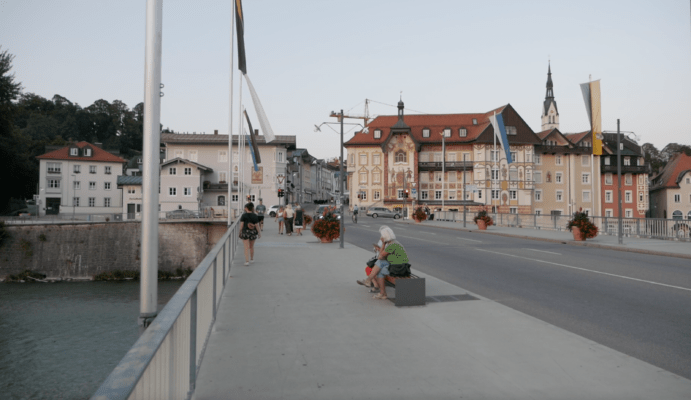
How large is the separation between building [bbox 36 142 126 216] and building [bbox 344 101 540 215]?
119 ft

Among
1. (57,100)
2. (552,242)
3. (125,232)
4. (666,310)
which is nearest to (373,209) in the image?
(125,232)

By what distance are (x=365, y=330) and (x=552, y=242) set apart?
20.7m

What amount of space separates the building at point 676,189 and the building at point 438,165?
24.1 meters

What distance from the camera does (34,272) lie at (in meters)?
40.0

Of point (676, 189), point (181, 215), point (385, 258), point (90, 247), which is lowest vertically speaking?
point (90, 247)

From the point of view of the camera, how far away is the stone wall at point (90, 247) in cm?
4019

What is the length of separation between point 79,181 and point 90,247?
135 feet

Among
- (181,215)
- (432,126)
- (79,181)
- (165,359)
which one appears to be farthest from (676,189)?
(165,359)

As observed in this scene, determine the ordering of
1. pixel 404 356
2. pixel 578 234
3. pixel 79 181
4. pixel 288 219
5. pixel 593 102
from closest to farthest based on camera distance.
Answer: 1. pixel 404 356
2. pixel 578 234
3. pixel 593 102
4. pixel 288 219
5. pixel 79 181

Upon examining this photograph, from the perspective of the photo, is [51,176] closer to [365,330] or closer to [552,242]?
[552,242]

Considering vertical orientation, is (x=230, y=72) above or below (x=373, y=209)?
above

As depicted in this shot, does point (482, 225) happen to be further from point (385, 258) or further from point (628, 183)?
point (628, 183)

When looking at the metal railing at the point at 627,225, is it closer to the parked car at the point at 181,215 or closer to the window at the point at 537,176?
the parked car at the point at 181,215

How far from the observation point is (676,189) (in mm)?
84062
